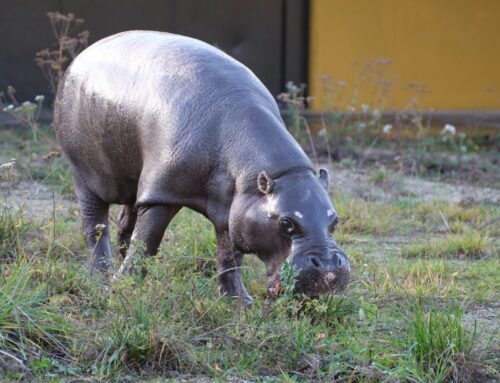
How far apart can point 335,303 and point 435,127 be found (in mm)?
6872

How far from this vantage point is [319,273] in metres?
3.93

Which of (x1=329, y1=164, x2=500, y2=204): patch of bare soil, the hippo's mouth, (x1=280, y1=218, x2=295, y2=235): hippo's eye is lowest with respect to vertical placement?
(x1=329, y1=164, x2=500, y2=204): patch of bare soil

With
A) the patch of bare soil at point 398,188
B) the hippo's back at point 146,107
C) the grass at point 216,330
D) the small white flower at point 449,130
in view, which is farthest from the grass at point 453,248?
the small white flower at point 449,130

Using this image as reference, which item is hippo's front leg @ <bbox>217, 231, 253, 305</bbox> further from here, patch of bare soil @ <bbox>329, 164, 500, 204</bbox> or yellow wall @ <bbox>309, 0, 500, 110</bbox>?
yellow wall @ <bbox>309, 0, 500, 110</bbox>

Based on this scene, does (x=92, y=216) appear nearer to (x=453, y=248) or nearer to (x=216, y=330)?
(x=216, y=330)

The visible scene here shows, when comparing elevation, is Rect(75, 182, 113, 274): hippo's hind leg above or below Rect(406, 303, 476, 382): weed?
below

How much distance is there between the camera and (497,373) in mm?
3703

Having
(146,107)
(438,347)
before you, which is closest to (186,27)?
(146,107)

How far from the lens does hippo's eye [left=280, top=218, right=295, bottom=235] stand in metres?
4.02

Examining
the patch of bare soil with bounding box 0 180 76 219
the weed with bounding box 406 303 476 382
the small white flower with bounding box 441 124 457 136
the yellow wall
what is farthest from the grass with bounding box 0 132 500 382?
the yellow wall

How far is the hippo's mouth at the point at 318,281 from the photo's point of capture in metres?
3.93

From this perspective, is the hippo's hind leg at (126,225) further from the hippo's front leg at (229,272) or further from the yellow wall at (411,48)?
the yellow wall at (411,48)

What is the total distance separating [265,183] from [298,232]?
0.25 m

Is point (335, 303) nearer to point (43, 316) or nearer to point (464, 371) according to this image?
point (464, 371)
